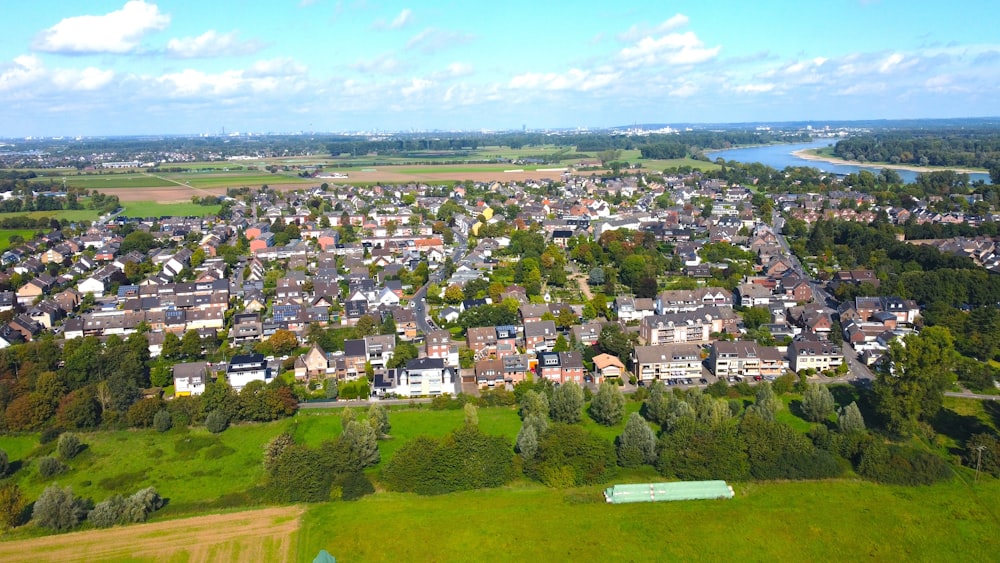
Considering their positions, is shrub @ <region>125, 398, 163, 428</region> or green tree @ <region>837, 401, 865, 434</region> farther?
shrub @ <region>125, 398, 163, 428</region>

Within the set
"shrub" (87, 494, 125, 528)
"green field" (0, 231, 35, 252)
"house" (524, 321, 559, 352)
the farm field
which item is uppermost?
"green field" (0, 231, 35, 252)

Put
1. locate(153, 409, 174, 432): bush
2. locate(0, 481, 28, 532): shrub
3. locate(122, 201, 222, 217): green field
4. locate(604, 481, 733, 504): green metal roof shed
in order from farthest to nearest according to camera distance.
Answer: locate(122, 201, 222, 217): green field, locate(153, 409, 174, 432): bush, locate(604, 481, 733, 504): green metal roof shed, locate(0, 481, 28, 532): shrub

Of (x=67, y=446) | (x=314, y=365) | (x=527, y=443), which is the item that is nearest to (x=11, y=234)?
(x=314, y=365)

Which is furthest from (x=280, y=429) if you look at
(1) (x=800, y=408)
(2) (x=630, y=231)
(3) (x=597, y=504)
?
(2) (x=630, y=231)

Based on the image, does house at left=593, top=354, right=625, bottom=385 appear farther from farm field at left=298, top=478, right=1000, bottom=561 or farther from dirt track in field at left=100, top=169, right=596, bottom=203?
dirt track in field at left=100, top=169, right=596, bottom=203

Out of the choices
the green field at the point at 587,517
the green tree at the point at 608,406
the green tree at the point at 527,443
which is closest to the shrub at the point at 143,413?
the green field at the point at 587,517

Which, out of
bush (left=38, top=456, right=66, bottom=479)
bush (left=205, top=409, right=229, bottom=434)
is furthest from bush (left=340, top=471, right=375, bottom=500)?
bush (left=38, top=456, right=66, bottom=479)

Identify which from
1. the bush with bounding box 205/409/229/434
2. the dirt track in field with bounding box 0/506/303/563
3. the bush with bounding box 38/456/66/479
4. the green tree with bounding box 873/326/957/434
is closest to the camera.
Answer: the dirt track in field with bounding box 0/506/303/563

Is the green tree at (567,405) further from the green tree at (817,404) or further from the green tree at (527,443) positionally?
the green tree at (817,404)
